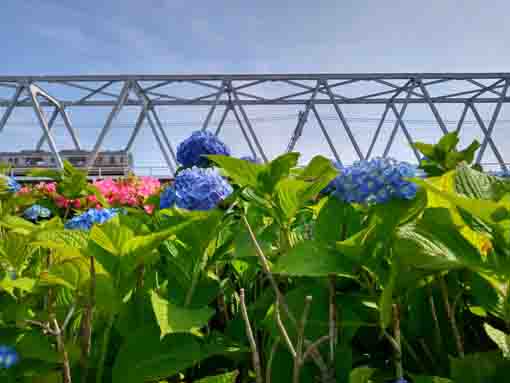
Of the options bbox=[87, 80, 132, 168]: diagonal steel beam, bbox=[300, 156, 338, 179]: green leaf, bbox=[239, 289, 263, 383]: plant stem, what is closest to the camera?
bbox=[239, 289, 263, 383]: plant stem

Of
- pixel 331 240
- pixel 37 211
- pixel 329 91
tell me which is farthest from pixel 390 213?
pixel 329 91

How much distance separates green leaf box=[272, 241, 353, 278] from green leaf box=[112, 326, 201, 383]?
14 centimetres

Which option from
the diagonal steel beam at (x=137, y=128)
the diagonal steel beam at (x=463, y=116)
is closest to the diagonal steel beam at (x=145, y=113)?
the diagonal steel beam at (x=137, y=128)

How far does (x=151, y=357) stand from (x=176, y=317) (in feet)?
0.23

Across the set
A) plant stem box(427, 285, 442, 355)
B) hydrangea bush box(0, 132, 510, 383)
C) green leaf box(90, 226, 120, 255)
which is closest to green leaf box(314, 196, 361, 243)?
hydrangea bush box(0, 132, 510, 383)

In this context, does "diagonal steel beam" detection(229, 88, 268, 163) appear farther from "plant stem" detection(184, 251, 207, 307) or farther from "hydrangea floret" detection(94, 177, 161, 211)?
"plant stem" detection(184, 251, 207, 307)

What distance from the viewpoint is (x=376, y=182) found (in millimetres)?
501

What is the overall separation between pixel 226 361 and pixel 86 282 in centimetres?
22

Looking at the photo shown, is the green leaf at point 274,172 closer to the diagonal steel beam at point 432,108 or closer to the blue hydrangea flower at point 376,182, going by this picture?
the blue hydrangea flower at point 376,182

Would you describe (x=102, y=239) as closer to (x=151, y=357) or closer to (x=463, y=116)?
(x=151, y=357)

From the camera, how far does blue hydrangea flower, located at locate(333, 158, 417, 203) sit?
485mm

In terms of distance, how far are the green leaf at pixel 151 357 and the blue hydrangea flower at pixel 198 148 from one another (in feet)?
1.64

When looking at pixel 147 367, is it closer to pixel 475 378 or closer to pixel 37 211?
pixel 475 378

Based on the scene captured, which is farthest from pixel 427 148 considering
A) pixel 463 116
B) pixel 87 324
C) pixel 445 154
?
pixel 463 116
